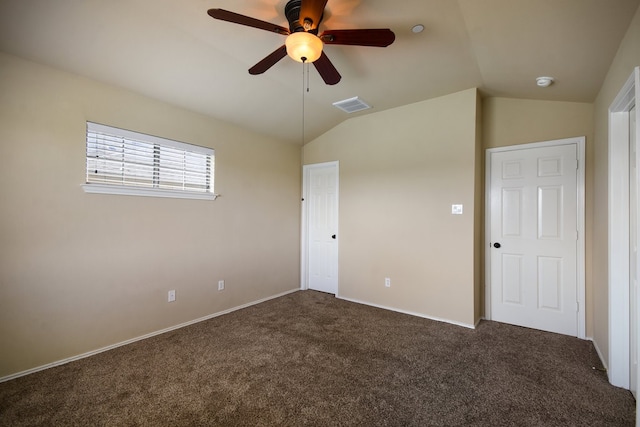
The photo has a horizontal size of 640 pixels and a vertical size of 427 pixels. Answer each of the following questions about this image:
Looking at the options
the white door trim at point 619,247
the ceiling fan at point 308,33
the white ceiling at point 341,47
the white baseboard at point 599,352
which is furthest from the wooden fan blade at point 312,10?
the white baseboard at point 599,352

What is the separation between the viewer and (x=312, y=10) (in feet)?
5.43

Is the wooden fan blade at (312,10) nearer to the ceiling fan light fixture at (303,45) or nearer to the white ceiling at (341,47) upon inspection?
the ceiling fan light fixture at (303,45)

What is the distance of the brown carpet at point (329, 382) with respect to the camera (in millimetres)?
1864

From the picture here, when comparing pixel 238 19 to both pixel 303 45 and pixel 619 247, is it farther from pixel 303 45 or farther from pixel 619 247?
A: pixel 619 247

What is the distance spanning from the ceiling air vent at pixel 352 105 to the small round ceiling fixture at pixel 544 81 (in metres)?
1.83

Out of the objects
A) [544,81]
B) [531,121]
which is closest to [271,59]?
[544,81]

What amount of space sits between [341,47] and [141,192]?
244 cm

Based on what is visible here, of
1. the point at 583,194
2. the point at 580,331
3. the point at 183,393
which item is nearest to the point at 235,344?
the point at 183,393

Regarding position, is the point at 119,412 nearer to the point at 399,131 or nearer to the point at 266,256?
the point at 266,256

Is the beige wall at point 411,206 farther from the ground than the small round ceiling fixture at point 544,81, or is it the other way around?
the small round ceiling fixture at point 544,81

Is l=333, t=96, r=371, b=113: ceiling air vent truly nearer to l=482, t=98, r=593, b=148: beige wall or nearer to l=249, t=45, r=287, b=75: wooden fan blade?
l=482, t=98, r=593, b=148: beige wall

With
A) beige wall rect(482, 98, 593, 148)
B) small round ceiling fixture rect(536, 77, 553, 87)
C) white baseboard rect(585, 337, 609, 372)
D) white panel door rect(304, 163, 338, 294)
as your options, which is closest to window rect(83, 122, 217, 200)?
white panel door rect(304, 163, 338, 294)

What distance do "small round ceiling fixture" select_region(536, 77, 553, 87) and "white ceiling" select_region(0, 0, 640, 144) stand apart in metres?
0.06

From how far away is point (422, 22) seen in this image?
2.23 m
